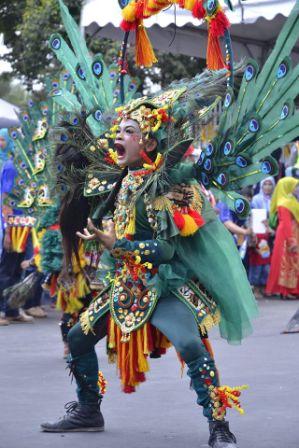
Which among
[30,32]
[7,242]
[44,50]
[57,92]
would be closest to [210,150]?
[57,92]

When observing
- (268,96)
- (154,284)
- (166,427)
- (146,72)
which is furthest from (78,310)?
(146,72)

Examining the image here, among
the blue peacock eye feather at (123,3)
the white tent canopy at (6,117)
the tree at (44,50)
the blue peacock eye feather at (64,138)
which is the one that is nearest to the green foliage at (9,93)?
the white tent canopy at (6,117)

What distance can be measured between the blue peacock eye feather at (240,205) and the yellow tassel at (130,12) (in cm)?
137

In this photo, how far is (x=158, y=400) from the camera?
22.7ft

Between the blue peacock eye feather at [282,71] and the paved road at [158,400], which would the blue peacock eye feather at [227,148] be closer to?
the blue peacock eye feather at [282,71]

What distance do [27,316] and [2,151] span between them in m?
1.80

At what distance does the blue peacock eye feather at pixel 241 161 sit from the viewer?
5.42 metres

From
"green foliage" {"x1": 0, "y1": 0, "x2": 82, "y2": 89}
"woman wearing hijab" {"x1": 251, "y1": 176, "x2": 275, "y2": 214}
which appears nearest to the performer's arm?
"woman wearing hijab" {"x1": 251, "y1": 176, "x2": 275, "y2": 214}

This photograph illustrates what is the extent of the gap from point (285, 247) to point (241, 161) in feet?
28.6

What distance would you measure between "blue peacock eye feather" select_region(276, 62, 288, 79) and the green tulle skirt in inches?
33.7

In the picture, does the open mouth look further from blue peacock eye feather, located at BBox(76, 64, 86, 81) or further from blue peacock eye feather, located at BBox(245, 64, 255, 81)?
blue peacock eye feather, located at BBox(76, 64, 86, 81)

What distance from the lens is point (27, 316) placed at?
38.6ft

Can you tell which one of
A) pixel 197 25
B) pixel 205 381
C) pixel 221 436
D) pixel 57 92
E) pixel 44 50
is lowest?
pixel 221 436

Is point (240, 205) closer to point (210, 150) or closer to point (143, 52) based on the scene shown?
point (210, 150)
